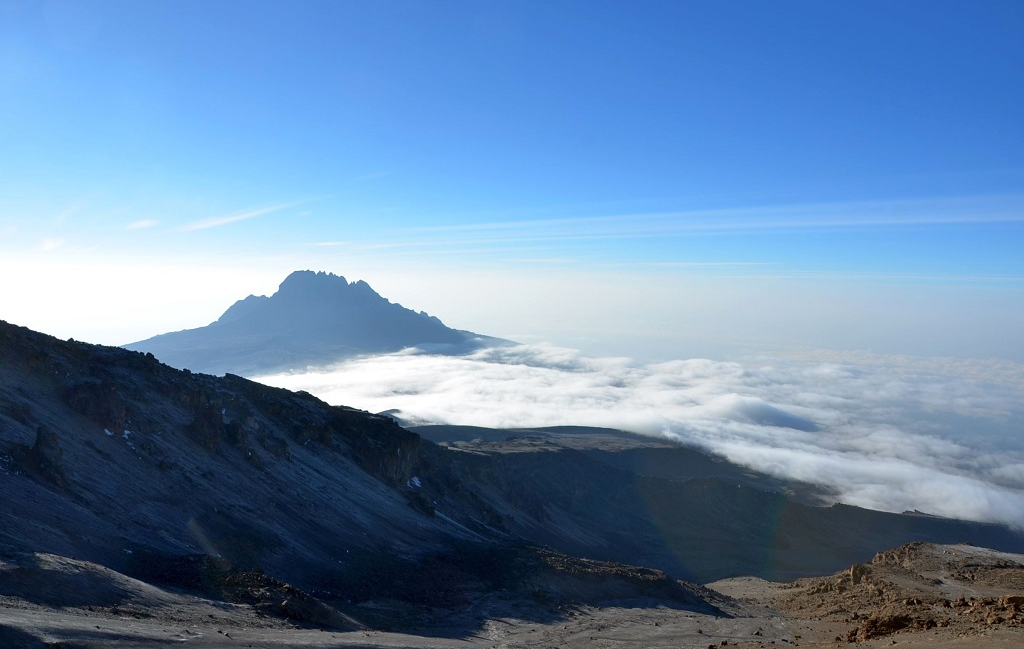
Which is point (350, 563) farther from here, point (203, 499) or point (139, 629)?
point (139, 629)

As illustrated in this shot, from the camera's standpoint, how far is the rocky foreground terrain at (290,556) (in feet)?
64.0

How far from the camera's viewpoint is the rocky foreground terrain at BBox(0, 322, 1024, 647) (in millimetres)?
19500

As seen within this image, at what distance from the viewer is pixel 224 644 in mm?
16422

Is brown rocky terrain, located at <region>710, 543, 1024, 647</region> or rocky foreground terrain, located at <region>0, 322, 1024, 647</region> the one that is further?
rocky foreground terrain, located at <region>0, 322, 1024, 647</region>

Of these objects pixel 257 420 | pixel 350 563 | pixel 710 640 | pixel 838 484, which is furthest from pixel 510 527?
pixel 838 484

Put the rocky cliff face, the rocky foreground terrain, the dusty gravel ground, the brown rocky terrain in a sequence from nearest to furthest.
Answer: the dusty gravel ground
the brown rocky terrain
the rocky foreground terrain
the rocky cliff face

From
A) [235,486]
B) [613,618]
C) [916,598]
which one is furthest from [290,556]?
[916,598]

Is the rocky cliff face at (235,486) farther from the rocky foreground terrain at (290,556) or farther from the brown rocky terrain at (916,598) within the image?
the brown rocky terrain at (916,598)

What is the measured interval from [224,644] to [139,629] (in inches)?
76.5

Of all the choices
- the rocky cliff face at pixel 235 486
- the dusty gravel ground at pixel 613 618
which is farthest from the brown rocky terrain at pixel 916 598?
the rocky cliff face at pixel 235 486

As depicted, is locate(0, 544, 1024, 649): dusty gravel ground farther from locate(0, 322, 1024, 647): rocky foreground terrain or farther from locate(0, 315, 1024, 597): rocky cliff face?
locate(0, 315, 1024, 597): rocky cliff face

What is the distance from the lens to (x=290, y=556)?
100 feet

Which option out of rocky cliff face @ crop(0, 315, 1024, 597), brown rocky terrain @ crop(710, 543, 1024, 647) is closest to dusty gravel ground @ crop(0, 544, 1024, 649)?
brown rocky terrain @ crop(710, 543, 1024, 647)

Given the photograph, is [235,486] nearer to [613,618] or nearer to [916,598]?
[613,618]
